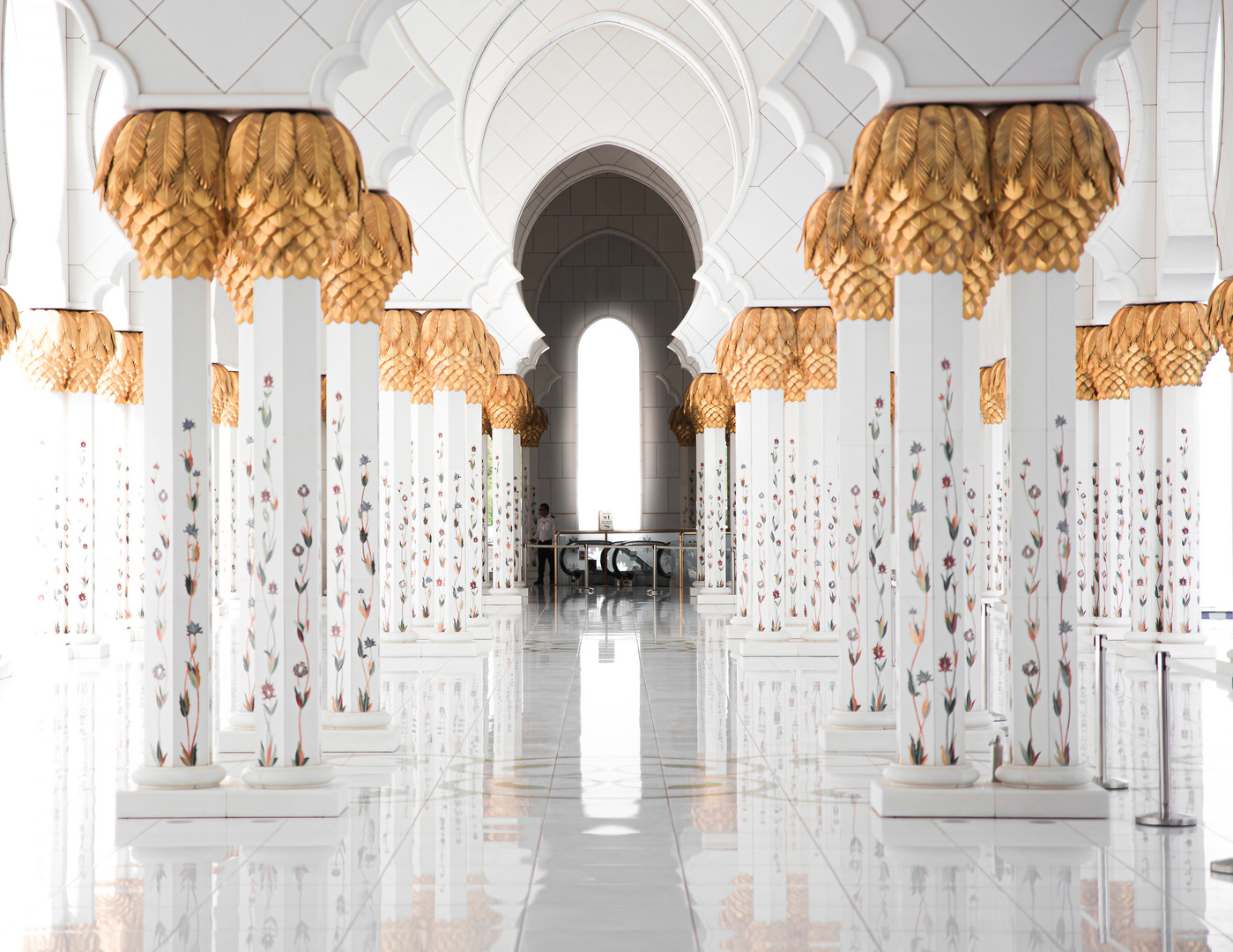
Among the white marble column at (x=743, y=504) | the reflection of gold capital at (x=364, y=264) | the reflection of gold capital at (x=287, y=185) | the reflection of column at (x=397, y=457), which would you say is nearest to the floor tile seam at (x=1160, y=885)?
the reflection of gold capital at (x=287, y=185)

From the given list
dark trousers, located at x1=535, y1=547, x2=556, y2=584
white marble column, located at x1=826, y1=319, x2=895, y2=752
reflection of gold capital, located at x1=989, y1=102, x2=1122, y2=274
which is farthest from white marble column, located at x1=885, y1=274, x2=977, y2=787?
dark trousers, located at x1=535, y1=547, x2=556, y2=584

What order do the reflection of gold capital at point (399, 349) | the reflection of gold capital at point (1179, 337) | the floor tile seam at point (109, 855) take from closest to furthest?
the floor tile seam at point (109, 855) < the reflection of gold capital at point (399, 349) < the reflection of gold capital at point (1179, 337)

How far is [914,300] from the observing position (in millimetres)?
4973

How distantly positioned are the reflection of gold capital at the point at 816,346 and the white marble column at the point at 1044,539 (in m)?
4.49

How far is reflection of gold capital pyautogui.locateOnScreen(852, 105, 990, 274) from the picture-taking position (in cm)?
481

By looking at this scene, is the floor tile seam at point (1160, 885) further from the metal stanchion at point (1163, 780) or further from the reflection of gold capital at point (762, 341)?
the reflection of gold capital at point (762, 341)

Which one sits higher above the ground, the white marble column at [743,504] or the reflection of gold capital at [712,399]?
the reflection of gold capital at [712,399]

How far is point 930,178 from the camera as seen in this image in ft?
15.8

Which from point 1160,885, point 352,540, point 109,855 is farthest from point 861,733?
point 109,855

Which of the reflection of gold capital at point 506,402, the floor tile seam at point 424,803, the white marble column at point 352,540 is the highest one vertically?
the reflection of gold capital at point 506,402

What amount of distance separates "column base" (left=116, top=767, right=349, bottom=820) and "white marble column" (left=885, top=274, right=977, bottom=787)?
8.32 ft

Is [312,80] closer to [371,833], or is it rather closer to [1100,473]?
[371,833]

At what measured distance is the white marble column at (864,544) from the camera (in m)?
6.38

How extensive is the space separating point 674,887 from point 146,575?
2.46 metres
